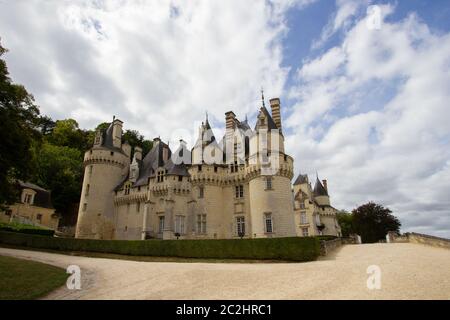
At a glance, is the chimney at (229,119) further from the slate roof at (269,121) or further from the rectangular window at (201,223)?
the rectangular window at (201,223)

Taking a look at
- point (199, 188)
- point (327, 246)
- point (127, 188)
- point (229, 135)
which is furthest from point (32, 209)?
point (327, 246)

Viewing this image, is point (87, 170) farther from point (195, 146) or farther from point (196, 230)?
point (196, 230)

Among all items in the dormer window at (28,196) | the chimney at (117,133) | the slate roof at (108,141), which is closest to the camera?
the dormer window at (28,196)

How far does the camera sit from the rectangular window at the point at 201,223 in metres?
28.8

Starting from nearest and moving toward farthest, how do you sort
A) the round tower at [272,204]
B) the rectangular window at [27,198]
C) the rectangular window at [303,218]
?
the round tower at [272,204]
the rectangular window at [27,198]
the rectangular window at [303,218]

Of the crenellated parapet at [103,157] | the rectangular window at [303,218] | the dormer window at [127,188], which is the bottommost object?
the rectangular window at [303,218]

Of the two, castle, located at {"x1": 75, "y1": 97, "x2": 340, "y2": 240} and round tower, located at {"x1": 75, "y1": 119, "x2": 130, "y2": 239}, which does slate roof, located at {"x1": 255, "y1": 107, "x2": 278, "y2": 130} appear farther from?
round tower, located at {"x1": 75, "y1": 119, "x2": 130, "y2": 239}

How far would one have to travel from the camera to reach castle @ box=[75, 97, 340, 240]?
26328 millimetres

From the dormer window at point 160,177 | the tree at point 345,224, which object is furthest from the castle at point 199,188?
the tree at point 345,224

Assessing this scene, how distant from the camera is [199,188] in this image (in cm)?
3002

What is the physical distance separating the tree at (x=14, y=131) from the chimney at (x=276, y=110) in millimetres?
20692

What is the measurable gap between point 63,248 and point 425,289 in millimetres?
25661
